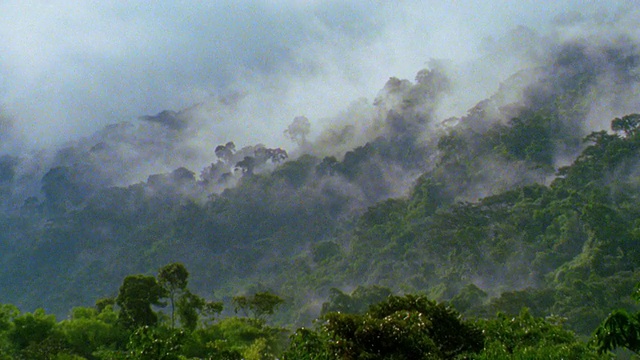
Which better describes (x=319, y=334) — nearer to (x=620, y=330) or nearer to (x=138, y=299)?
(x=620, y=330)

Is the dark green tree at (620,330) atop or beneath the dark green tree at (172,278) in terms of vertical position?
beneath

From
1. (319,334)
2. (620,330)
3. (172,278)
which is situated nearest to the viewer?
(620,330)

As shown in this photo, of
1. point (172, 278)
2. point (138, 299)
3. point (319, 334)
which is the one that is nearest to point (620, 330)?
point (319, 334)

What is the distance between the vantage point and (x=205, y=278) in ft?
641

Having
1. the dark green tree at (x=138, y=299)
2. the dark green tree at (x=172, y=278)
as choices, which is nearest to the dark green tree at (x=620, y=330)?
the dark green tree at (x=138, y=299)

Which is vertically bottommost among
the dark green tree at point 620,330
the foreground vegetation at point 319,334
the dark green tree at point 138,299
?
the dark green tree at point 620,330

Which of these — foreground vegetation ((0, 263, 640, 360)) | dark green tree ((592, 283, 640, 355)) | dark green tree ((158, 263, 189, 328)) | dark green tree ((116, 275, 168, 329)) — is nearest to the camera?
dark green tree ((592, 283, 640, 355))

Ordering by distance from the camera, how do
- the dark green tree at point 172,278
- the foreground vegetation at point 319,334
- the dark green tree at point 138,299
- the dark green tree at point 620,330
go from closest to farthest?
the dark green tree at point 620,330, the foreground vegetation at point 319,334, the dark green tree at point 138,299, the dark green tree at point 172,278

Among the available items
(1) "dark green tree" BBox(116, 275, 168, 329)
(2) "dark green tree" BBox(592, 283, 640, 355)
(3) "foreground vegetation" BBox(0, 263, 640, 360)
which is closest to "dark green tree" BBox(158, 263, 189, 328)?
(3) "foreground vegetation" BBox(0, 263, 640, 360)

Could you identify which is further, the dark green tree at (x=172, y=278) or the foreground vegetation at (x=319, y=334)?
the dark green tree at (x=172, y=278)

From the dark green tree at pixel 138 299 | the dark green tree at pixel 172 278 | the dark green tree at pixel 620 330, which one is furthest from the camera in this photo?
the dark green tree at pixel 172 278

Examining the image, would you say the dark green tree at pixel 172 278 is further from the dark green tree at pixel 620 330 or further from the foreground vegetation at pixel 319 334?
the dark green tree at pixel 620 330

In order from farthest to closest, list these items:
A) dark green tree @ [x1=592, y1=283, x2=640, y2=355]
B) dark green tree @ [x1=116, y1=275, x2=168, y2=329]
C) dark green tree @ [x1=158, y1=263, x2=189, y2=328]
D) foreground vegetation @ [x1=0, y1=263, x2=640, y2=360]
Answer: dark green tree @ [x1=158, y1=263, x2=189, y2=328] < dark green tree @ [x1=116, y1=275, x2=168, y2=329] < foreground vegetation @ [x1=0, y1=263, x2=640, y2=360] < dark green tree @ [x1=592, y1=283, x2=640, y2=355]

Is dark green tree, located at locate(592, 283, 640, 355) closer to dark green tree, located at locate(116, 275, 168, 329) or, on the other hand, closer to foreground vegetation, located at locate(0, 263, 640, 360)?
foreground vegetation, located at locate(0, 263, 640, 360)
